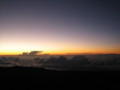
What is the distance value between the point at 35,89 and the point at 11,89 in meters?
7.35

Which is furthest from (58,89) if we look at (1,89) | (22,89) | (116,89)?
(116,89)

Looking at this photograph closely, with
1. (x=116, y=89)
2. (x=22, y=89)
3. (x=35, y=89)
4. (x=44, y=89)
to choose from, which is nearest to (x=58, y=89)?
(x=44, y=89)

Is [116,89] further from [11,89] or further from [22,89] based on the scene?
[11,89]

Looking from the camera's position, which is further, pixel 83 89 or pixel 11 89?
pixel 83 89

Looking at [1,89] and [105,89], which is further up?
[1,89]

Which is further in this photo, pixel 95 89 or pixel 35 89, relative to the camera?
pixel 95 89

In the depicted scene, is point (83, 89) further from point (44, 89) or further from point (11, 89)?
point (11, 89)

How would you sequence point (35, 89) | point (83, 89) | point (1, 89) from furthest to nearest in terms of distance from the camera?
point (83, 89)
point (35, 89)
point (1, 89)

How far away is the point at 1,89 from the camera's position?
38812 millimetres

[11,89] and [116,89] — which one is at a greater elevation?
[11,89]

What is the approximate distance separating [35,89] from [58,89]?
7.78 meters

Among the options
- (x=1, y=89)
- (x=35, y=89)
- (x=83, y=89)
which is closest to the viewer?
(x=1, y=89)

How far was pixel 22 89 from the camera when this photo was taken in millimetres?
41281

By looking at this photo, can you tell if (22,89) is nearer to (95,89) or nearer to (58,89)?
(58,89)
